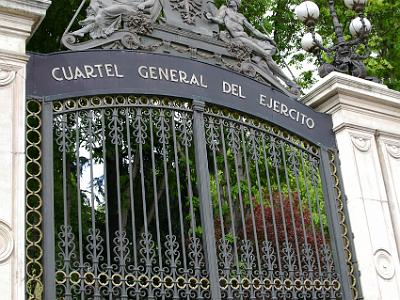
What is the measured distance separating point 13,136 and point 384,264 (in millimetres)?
4176

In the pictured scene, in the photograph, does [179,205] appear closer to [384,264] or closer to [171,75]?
[171,75]

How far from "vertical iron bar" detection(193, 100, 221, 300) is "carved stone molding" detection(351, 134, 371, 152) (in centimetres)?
194

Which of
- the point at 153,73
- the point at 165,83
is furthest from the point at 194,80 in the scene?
the point at 153,73

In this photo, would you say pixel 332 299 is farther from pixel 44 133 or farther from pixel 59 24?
pixel 59 24

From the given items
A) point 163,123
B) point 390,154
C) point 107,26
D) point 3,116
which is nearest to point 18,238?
point 3,116

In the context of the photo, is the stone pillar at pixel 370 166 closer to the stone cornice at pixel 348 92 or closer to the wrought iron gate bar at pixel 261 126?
the stone cornice at pixel 348 92

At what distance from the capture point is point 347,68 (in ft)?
28.4

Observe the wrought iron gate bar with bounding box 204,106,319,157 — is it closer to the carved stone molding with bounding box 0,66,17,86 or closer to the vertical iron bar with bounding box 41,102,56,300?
the vertical iron bar with bounding box 41,102,56,300

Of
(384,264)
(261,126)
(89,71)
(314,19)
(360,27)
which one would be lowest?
(384,264)

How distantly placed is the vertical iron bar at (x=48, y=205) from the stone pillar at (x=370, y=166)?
3277 mm

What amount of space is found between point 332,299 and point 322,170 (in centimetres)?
147

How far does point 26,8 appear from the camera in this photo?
642 centimetres

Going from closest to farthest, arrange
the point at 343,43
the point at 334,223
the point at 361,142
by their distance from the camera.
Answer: the point at 334,223 < the point at 361,142 < the point at 343,43

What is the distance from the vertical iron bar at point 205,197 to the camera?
6598 millimetres
